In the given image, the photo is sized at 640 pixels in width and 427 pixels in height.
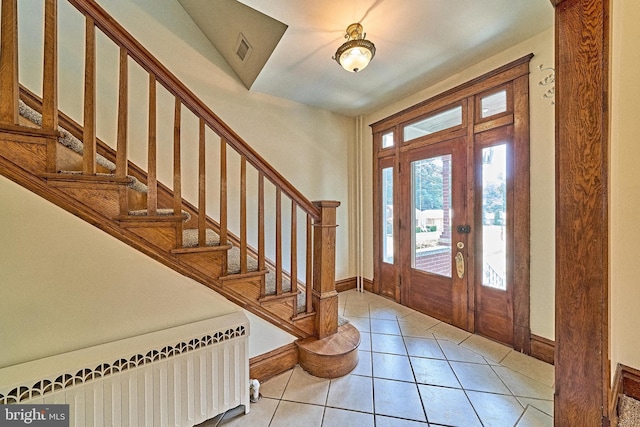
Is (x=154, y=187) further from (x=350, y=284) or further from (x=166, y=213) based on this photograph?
(x=350, y=284)

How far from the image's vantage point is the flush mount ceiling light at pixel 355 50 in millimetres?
1775

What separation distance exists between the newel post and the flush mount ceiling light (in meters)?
1.07

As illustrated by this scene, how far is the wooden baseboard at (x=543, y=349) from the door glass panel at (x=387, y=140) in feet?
8.20

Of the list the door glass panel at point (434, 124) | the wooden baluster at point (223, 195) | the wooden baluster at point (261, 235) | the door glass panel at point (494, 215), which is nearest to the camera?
the wooden baluster at point (223, 195)

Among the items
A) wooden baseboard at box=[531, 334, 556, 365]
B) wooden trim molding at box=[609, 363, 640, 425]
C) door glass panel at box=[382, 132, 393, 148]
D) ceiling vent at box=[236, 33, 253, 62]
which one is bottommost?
wooden baseboard at box=[531, 334, 556, 365]

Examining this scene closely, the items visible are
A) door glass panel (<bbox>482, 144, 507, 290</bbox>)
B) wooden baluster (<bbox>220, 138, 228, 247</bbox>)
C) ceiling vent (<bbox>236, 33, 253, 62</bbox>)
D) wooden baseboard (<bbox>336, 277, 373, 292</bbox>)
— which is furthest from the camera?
wooden baseboard (<bbox>336, 277, 373, 292</bbox>)

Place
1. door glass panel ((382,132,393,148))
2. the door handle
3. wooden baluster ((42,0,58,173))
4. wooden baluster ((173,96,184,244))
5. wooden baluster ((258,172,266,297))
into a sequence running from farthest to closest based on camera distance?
door glass panel ((382,132,393,148))
the door handle
wooden baluster ((258,172,266,297))
wooden baluster ((173,96,184,244))
wooden baluster ((42,0,58,173))

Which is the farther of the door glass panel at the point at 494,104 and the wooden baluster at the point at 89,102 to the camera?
the door glass panel at the point at 494,104

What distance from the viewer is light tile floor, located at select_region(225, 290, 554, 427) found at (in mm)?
1455

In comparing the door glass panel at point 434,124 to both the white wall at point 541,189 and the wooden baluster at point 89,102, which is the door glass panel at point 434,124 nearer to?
the white wall at point 541,189

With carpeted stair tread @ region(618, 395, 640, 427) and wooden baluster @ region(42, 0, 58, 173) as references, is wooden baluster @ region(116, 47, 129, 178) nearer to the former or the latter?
wooden baluster @ region(42, 0, 58, 173)

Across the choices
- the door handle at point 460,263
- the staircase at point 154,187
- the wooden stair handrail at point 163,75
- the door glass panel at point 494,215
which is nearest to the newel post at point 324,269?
the staircase at point 154,187

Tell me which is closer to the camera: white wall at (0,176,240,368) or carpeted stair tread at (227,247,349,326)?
white wall at (0,176,240,368)

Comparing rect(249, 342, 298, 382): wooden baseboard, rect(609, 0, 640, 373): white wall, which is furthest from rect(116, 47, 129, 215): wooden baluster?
rect(609, 0, 640, 373): white wall
